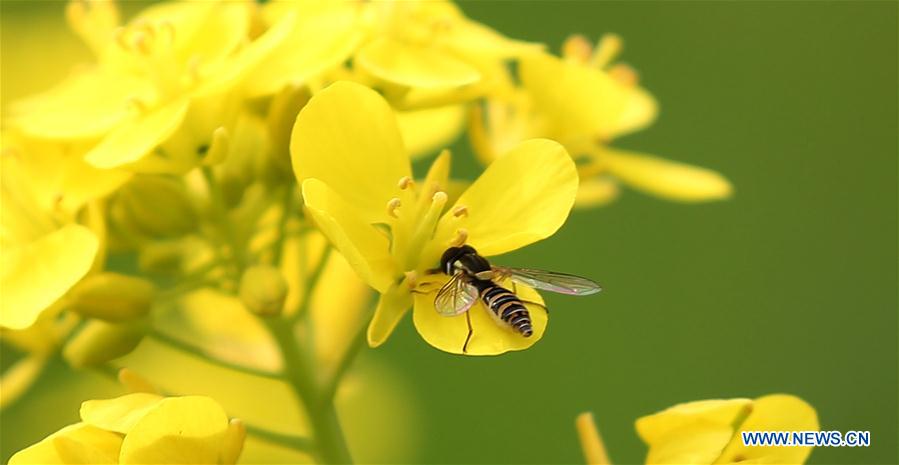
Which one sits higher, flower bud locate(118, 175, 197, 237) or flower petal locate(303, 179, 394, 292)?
flower petal locate(303, 179, 394, 292)

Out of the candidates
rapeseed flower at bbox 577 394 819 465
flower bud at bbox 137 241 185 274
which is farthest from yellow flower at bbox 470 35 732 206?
rapeseed flower at bbox 577 394 819 465

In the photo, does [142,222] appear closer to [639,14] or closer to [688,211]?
[688,211]

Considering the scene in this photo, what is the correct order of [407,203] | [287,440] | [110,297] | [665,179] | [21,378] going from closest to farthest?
1. [407,203]
2. [110,297]
3. [287,440]
4. [21,378]
5. [665,179]

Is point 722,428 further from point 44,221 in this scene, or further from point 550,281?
point 44,221

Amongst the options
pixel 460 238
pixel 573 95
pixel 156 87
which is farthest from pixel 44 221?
pixel 573 95

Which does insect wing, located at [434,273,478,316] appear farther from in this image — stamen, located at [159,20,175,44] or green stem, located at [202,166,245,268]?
stamen, located at [159,20,175,44]

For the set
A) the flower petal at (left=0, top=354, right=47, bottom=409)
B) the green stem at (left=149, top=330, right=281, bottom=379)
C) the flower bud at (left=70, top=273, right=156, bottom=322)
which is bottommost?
the flower petal at (left=0, top=354, right=47, bottom=409)
